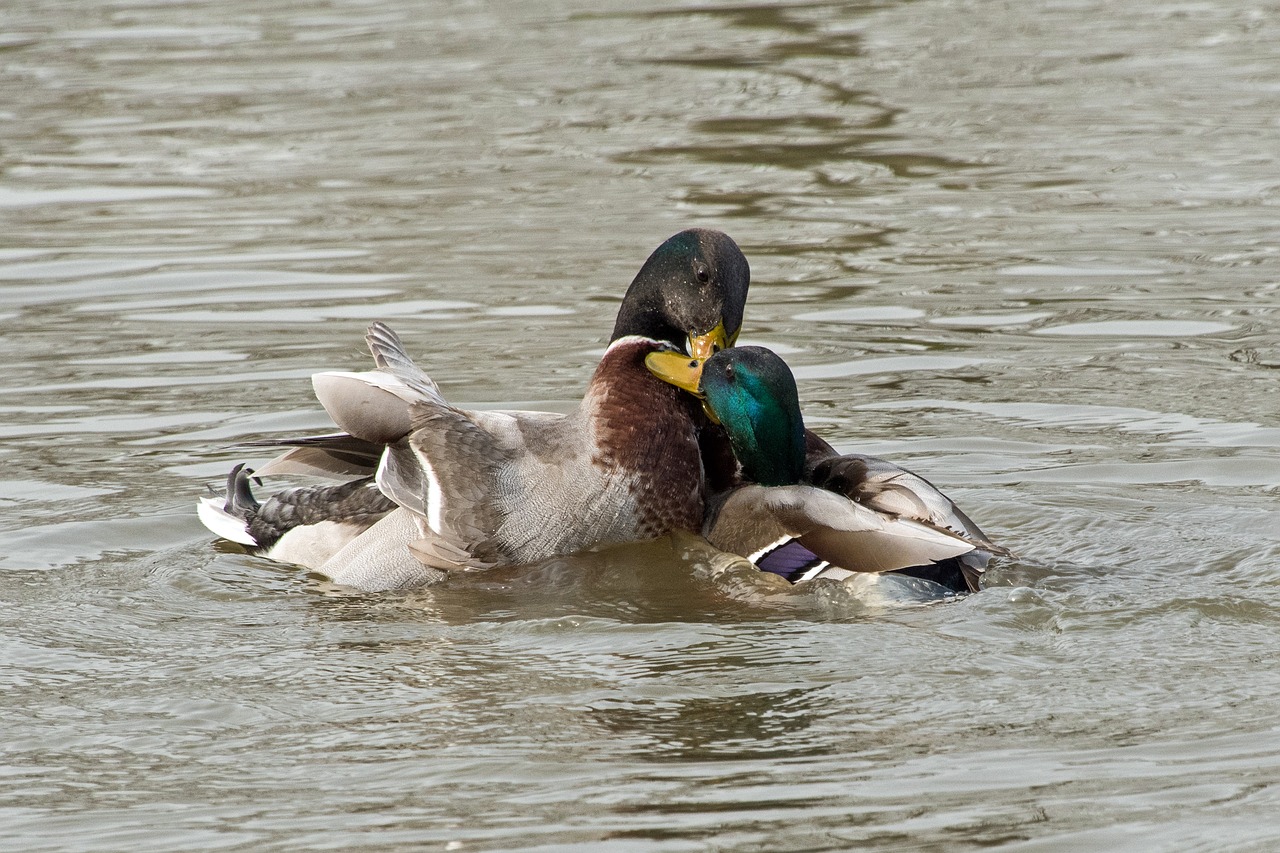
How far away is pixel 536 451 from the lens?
7.15m

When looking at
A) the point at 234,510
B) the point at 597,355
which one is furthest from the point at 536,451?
the point at 597,355

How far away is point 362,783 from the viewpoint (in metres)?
4.98

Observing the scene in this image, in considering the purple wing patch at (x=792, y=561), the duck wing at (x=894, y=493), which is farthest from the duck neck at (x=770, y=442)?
the purple wing patch at (x=792, y=561)

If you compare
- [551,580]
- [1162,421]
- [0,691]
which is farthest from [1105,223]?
[0,691]

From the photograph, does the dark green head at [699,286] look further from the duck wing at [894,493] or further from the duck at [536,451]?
the duck wing at [894,493]

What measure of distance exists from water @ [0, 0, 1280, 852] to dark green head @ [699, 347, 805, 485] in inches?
17.2

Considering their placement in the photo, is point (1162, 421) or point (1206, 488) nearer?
point (1206, 488)

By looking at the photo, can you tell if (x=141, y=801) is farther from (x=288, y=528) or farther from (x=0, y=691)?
(x=288, y=528)

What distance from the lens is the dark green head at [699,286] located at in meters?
7.13

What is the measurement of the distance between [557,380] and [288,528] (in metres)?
2.30

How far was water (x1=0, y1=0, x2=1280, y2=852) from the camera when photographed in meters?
4.93

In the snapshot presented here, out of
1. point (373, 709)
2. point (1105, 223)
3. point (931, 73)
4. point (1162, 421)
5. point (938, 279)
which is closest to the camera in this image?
point (373, 709)

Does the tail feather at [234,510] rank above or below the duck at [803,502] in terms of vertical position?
below

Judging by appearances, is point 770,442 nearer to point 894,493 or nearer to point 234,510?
point 894,493
